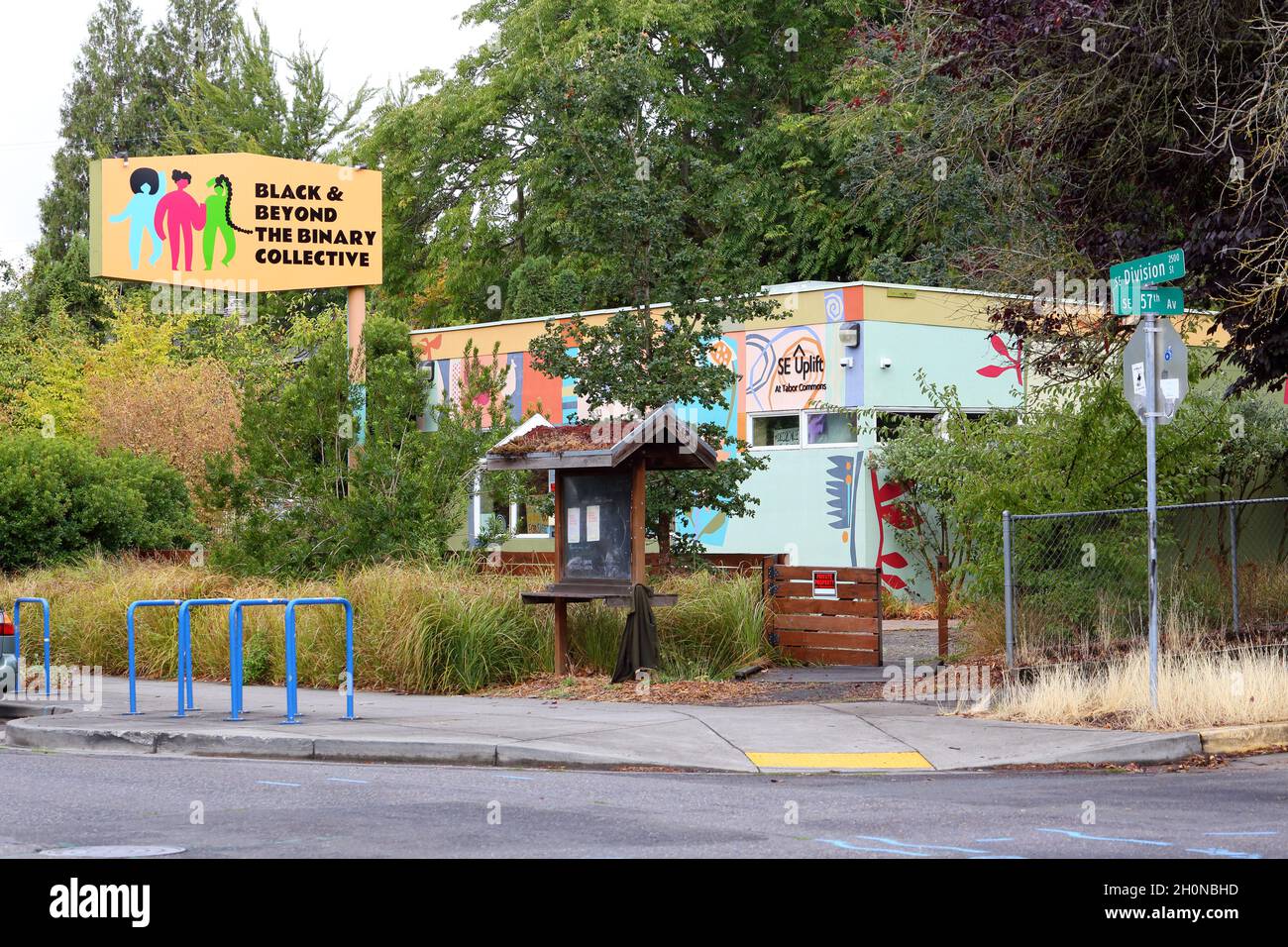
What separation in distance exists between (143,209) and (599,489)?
1229 centimetres

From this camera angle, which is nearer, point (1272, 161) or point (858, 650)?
point (1272, 161)

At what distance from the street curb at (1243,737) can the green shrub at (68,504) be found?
54.4 feet

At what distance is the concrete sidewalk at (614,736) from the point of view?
1129 cm

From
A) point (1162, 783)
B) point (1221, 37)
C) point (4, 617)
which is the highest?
point (1221, 37)

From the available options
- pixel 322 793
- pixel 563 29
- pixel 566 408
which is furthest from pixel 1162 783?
pixel 563 29

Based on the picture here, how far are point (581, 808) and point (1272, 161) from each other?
854 centimetres

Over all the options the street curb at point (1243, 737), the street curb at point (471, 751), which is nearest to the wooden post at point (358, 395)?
the street curb at point (471, 751)

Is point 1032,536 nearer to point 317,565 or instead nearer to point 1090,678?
point 1090,678

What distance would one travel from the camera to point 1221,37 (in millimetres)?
14914

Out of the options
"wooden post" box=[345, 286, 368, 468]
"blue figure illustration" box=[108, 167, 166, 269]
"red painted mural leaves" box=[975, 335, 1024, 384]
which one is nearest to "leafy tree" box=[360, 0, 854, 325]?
"red painted mural leaves" box=[975, 335, 1024, 384]

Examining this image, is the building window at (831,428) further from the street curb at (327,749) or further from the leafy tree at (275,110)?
the leafy tree at (275,110)

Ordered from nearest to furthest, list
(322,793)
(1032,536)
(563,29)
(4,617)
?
(322,793) < (4,617) < (1032,536) < (563,29)

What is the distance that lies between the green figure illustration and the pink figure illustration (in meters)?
0.19

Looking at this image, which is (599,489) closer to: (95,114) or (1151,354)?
(1151,354)
